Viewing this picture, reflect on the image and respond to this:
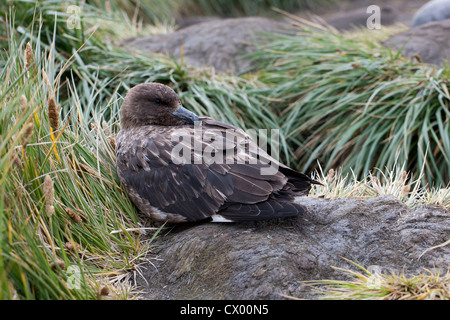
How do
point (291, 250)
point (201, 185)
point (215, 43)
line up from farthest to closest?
1. point (215, 43)
2. point (201, 185)
3. point (291, 250)

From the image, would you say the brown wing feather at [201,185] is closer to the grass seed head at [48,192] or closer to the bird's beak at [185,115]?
the bird's beak at [185,115]

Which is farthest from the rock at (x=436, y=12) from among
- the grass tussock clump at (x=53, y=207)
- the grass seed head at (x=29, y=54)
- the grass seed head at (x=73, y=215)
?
the grass seed head at (x=73, y=215)

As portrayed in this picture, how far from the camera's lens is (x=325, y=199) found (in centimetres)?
342

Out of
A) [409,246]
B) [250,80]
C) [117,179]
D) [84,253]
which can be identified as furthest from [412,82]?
[84,253]

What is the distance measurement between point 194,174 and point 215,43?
3945mm

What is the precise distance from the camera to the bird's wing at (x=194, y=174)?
311cm

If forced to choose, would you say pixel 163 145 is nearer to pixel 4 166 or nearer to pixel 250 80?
pixel 4 166

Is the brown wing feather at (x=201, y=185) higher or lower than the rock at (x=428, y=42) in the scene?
lower

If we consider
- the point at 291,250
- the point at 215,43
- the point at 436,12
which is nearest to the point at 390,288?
the point at 291,250

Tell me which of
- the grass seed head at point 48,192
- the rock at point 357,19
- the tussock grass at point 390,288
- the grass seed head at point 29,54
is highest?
the grass seed head at point 29,54

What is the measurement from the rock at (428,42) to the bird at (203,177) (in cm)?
329

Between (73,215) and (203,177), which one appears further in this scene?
(203,177)

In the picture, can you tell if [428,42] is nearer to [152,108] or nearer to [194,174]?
[152,108]

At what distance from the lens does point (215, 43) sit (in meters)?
6.84
